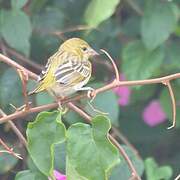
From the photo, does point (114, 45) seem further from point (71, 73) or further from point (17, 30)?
point (71, 73)

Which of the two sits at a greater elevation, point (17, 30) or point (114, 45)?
point (17, 30)

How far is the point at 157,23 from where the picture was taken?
2811 mm

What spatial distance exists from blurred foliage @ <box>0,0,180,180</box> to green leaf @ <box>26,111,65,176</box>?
537mm

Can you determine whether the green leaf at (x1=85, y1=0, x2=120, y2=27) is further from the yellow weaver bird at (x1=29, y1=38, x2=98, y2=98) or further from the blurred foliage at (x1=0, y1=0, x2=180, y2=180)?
the yellow weaver bird at (x1=29, y1=38, x2=98, y2=98)

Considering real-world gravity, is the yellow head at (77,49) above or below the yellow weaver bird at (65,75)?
below

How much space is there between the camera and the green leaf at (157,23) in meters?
2.78

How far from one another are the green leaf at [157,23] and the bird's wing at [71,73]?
1.90 feet

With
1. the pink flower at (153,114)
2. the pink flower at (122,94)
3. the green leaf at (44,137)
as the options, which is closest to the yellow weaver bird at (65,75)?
the green leaf at (44,137)

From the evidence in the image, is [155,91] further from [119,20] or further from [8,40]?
[8,40]

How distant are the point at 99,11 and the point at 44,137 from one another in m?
0.94

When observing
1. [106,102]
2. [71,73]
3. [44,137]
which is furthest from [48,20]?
[44,137]

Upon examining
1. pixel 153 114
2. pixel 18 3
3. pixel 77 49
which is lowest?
pixel 153 114

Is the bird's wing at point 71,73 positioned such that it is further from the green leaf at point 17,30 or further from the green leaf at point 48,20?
the green leaf at point 48,20

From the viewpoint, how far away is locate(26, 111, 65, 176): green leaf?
184 cm
